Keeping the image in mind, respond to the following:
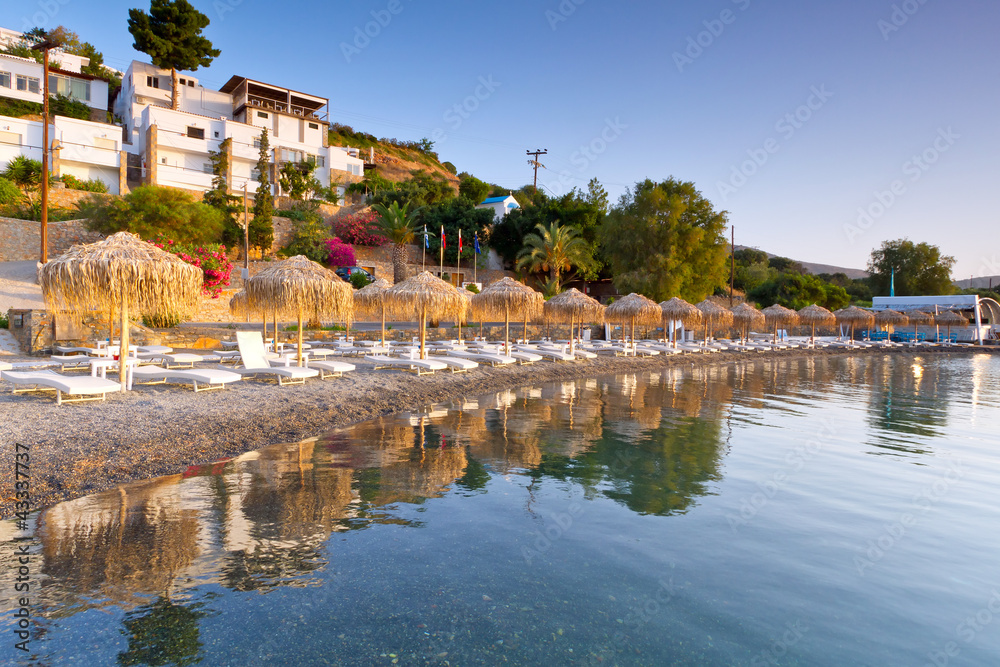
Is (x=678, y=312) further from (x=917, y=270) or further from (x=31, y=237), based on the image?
(x=917, y=270)

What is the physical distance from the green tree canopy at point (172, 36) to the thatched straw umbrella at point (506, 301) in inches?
1344

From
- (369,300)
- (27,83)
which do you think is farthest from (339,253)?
(27,83)

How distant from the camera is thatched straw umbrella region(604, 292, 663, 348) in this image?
22.6 m

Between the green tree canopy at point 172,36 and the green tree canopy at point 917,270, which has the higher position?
the green tree canopy at point 172,36

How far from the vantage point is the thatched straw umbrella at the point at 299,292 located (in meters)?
12.3

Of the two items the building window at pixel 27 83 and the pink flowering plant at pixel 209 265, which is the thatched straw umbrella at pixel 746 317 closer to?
the pink flowering plant at pixel 209 265

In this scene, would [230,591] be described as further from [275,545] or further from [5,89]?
[5,89]


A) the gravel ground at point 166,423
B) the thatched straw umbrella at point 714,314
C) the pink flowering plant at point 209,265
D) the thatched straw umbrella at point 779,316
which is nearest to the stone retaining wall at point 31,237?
the pink flowering plant at point 209,265

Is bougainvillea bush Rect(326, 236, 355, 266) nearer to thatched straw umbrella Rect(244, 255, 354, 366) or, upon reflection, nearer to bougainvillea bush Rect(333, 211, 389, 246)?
bougainvillea bush Rect(333, 211, 389, 246)

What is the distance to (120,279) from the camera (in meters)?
8.95

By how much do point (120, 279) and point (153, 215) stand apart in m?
20.0

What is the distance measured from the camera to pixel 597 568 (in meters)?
4.52

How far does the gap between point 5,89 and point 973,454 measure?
49.9m

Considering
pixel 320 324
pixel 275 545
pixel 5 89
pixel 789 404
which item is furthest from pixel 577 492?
pixel 5 89
